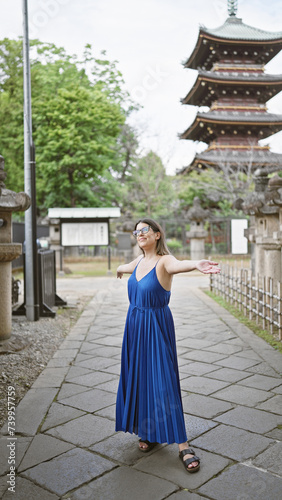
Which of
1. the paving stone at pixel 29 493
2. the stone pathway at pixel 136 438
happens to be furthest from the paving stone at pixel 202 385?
the paving stone at pixel 29 493

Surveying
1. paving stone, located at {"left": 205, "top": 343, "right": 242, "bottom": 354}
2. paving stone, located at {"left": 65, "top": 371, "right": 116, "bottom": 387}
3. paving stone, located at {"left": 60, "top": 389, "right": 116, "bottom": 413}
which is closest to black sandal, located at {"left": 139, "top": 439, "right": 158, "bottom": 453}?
paving stone, located at {"left": 60, "top": 389, "right": 116, "bottom": 413}

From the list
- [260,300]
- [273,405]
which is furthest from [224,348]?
[273,405]

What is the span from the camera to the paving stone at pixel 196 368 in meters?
4.16

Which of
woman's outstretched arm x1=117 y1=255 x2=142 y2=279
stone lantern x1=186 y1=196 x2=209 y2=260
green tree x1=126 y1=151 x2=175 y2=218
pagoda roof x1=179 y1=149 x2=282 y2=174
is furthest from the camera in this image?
green tree x1=126 y1=151 x2=175 y2=218

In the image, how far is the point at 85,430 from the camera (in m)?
2.94

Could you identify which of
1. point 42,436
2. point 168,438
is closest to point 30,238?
point 42,436

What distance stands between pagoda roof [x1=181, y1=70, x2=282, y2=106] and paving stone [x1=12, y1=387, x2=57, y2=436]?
76.1 feet

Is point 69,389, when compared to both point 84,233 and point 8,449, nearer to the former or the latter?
point 8,449

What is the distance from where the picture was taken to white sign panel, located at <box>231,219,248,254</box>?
15452mm

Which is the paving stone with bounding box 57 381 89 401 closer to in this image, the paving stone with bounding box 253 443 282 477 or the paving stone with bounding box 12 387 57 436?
the paving stone with bounding box 12 387 57 436

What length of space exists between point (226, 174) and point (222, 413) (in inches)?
735

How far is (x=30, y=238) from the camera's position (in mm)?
6434

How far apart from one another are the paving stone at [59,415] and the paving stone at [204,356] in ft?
5.46

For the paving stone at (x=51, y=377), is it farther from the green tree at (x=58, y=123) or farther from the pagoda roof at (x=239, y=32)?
the pagoda roof at (x=239, y=32)
